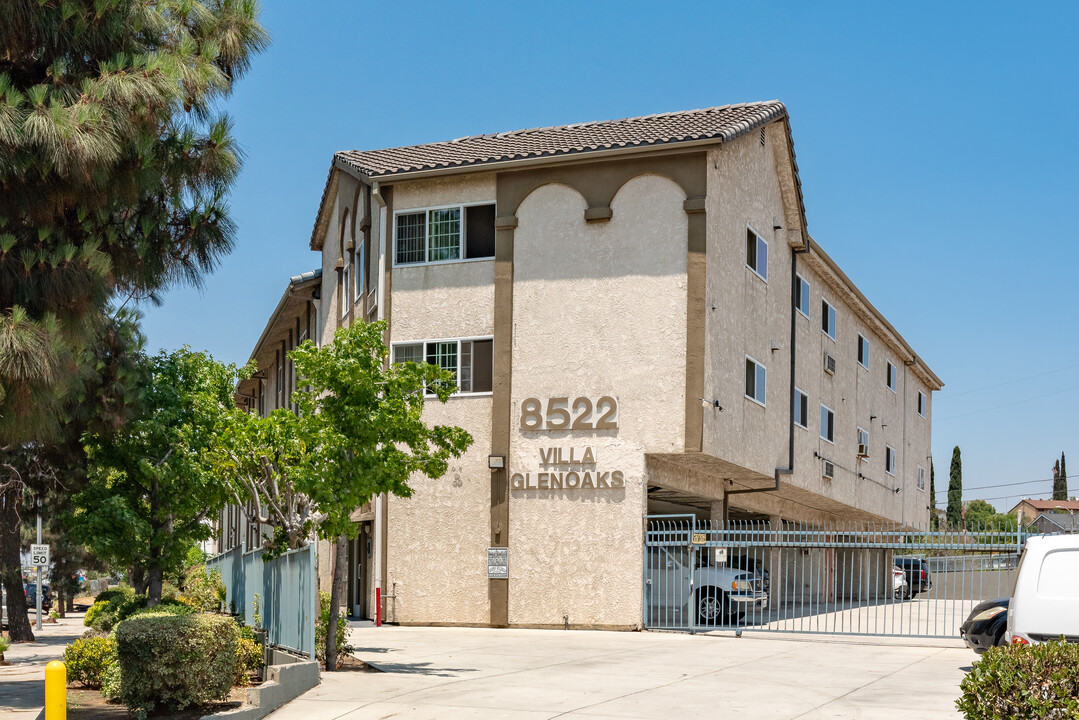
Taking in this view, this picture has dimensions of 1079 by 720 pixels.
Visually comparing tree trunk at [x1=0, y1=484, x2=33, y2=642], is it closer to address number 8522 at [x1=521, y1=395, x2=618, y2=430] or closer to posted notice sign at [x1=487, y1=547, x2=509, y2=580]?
posted notice sign at [x1=487, y1=547, x2=509, y2=580]

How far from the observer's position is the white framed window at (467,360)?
26750 millimetres

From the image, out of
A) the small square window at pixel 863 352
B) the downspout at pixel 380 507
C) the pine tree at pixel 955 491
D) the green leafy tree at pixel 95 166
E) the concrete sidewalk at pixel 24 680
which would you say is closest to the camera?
the green leafy tree at pixel 95 166

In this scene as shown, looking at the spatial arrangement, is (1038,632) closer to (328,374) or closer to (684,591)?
(328,374)

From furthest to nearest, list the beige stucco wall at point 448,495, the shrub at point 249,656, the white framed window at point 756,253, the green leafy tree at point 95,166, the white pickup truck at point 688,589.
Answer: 1. the white framed window at point 756,253
2. the beige stucco wall at point 448,495
3. the white pickup truck at point 688,589
4. the shrub at point 249,656
5. the green leafy tree at point 95,166

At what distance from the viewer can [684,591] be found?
2536cm

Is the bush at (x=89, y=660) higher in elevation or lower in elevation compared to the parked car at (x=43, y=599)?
higher

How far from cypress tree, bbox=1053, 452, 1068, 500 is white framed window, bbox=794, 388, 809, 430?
100 meters

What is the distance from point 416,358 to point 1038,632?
679 inches

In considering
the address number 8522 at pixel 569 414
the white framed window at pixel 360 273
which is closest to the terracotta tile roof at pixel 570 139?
the white framed window at pixel 360 273

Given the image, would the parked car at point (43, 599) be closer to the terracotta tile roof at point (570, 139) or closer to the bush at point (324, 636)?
the terracotta tile roof at point (570, 139)

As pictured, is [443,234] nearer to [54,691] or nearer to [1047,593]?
[1047,593]

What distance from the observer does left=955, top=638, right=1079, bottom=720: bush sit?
327 inches

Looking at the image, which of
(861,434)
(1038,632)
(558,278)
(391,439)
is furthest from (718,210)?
(861,434)

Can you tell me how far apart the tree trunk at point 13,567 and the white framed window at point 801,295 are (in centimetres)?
2055
